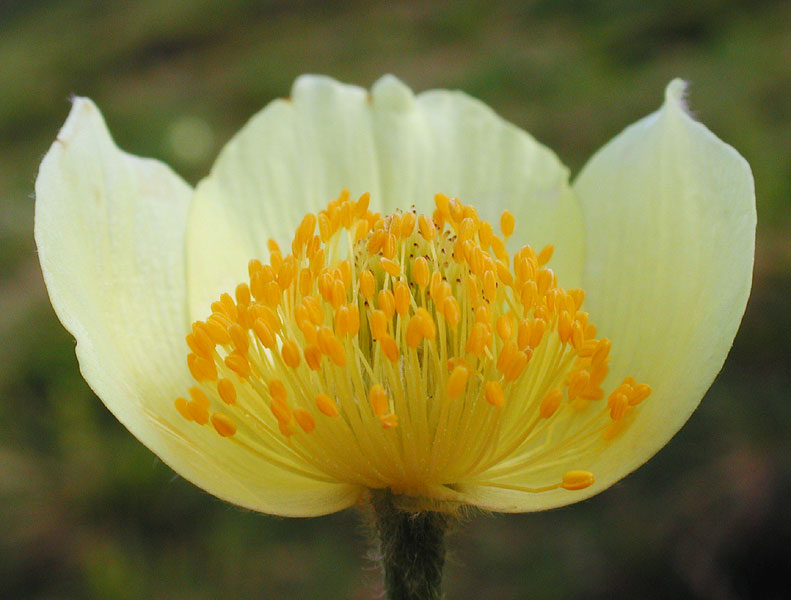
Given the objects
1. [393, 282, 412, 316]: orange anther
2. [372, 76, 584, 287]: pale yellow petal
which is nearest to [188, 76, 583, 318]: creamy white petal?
[372, 76, 584, 287]: pale yellow petal

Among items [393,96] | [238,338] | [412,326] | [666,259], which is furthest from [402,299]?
[393,96]

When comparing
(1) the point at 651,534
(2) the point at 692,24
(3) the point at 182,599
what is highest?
(2) the point at 692,24

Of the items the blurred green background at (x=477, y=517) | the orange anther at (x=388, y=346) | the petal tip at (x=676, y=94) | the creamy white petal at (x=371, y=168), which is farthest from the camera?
the blurred green background at (x=477, y=517)

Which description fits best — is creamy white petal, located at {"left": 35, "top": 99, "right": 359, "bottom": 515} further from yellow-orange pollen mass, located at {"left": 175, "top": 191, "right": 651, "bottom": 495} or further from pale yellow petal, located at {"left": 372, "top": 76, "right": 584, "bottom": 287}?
pale yellow petal, located at {"left": 372, "top": 76, "right": 584, "bottom": 287}

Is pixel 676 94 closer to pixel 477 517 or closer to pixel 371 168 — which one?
pixel 371 168

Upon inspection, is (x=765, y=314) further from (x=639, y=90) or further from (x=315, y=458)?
(x=315, y=458)

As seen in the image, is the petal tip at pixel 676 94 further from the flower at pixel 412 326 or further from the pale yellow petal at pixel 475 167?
the pale yellow petal at pixel 475 167

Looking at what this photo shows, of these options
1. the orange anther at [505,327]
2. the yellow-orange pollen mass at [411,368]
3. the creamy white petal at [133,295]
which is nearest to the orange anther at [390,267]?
→ the yellow-orange pollen mass at [411,368]

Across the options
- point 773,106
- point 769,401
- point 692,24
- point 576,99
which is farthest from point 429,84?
point 769,401
